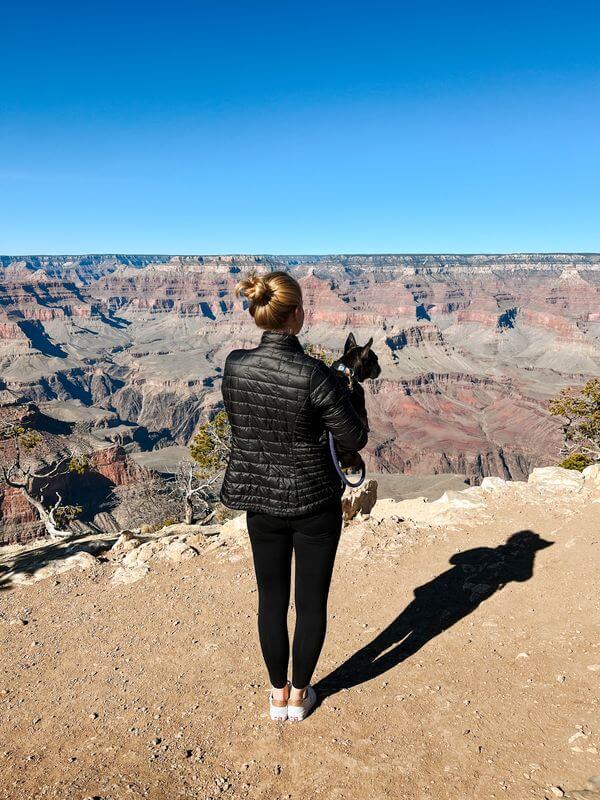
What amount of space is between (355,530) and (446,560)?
62.1 inches

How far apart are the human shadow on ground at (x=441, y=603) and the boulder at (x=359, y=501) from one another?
2806mm

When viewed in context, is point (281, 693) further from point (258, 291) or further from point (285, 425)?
point (258, 291)

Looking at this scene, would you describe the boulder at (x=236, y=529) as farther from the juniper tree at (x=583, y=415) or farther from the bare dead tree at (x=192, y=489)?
the juniper tree at (x=583, y=415)

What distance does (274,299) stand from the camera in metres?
2.79

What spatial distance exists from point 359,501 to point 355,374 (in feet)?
24.4

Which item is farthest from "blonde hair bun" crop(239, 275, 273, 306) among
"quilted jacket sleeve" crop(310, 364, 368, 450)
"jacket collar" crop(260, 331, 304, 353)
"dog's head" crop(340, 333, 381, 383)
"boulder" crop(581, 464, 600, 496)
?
"boulder" crop(581, 464, 600, 496)

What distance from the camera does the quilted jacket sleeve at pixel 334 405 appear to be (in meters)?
2.72

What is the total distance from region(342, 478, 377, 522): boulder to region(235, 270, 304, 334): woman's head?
23.2 feet

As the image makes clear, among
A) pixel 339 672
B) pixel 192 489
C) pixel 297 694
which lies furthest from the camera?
pixel 192 489

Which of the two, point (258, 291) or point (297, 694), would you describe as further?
point (297, 694)

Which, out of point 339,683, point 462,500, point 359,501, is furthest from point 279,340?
point 359,501

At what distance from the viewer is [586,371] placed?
15800 cm

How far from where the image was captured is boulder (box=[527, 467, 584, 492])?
9.26m

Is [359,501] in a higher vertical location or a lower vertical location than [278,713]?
lower
